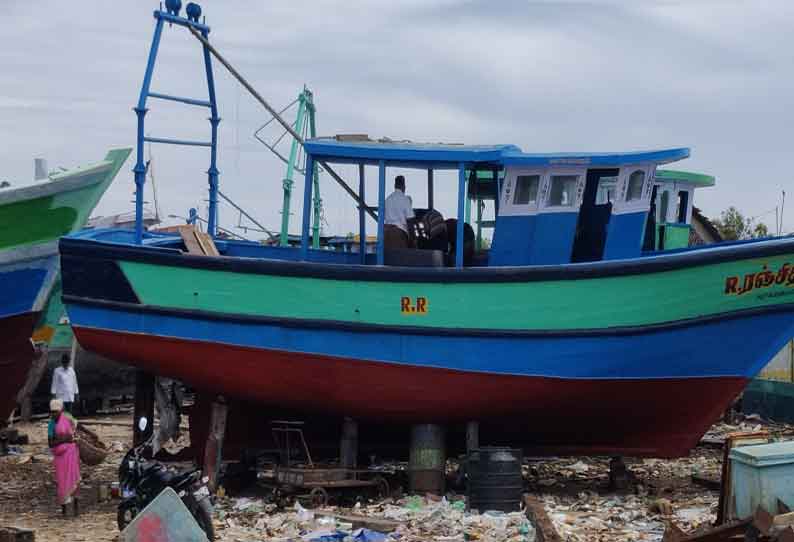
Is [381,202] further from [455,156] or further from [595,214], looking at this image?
[595,214]

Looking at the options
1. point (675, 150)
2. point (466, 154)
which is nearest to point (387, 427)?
point (466, 154)

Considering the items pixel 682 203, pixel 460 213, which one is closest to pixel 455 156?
pixel 460 213

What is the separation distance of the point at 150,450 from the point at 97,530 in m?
1.34

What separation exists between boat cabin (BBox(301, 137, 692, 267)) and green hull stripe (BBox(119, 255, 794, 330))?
702 mm

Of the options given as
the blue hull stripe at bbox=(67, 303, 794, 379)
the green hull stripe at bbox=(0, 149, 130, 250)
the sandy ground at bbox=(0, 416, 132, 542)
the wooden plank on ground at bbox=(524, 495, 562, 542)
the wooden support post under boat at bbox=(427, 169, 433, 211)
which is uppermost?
the wooden support post under boat at bbox=(427, 169, 433, 211)

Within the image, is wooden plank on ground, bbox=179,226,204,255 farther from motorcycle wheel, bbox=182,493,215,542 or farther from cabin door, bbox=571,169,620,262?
cabin door, bbox=571,169,620,262

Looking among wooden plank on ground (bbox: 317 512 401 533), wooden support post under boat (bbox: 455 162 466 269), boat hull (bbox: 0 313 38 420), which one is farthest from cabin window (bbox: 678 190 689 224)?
wooden plank on ground (bbox: 317 512 401 533)

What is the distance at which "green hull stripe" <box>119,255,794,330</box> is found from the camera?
11.4 meters

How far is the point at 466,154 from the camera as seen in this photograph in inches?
475

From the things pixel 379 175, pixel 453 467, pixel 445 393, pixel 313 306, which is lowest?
pixel 453 467

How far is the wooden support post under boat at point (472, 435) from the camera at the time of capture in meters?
12.1

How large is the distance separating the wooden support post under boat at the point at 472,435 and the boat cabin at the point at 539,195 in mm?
1683

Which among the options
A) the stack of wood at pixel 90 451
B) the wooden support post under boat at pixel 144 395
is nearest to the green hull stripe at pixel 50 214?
the stack of wood at pixel 90 451

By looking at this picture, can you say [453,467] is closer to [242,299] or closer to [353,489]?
[353,489]
